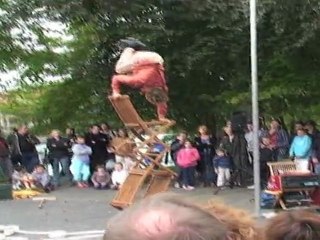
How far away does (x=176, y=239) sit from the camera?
1.73 metres

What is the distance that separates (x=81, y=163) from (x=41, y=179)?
100 cm

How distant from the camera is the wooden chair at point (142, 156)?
10664mm

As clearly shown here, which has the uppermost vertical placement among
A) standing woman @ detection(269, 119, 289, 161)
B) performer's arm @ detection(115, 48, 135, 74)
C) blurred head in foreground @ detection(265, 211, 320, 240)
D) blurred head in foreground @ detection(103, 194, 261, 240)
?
performer's arm @ detection(115, 48, 135, 74)

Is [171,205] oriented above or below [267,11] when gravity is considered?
below

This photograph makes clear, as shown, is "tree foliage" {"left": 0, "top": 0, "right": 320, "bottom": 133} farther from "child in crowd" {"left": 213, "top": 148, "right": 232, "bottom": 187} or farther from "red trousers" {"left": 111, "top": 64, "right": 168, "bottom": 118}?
"red trousers" {"left": 111, "top": 64, "right": 168, "bottom": 118}

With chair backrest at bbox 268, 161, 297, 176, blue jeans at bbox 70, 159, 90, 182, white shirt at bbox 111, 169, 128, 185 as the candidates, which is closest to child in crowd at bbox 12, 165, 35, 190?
blue jeans at bbox 70, 159, 90, 182

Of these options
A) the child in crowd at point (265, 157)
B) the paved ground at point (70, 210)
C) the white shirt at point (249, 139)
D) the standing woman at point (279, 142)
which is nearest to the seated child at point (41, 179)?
the paved ground at point (70, 210)

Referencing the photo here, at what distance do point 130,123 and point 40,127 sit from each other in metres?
13.8

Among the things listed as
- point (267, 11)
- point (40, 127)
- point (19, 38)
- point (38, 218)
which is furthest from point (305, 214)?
point (40, 127)

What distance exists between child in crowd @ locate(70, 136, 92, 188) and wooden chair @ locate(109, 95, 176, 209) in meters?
7.96

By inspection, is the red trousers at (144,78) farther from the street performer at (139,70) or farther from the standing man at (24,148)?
the standing man at (24,148)

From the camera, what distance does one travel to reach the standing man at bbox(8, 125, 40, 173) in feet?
65.1

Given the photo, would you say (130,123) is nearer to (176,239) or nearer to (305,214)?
(305,214)

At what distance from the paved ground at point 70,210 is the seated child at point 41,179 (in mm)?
529
